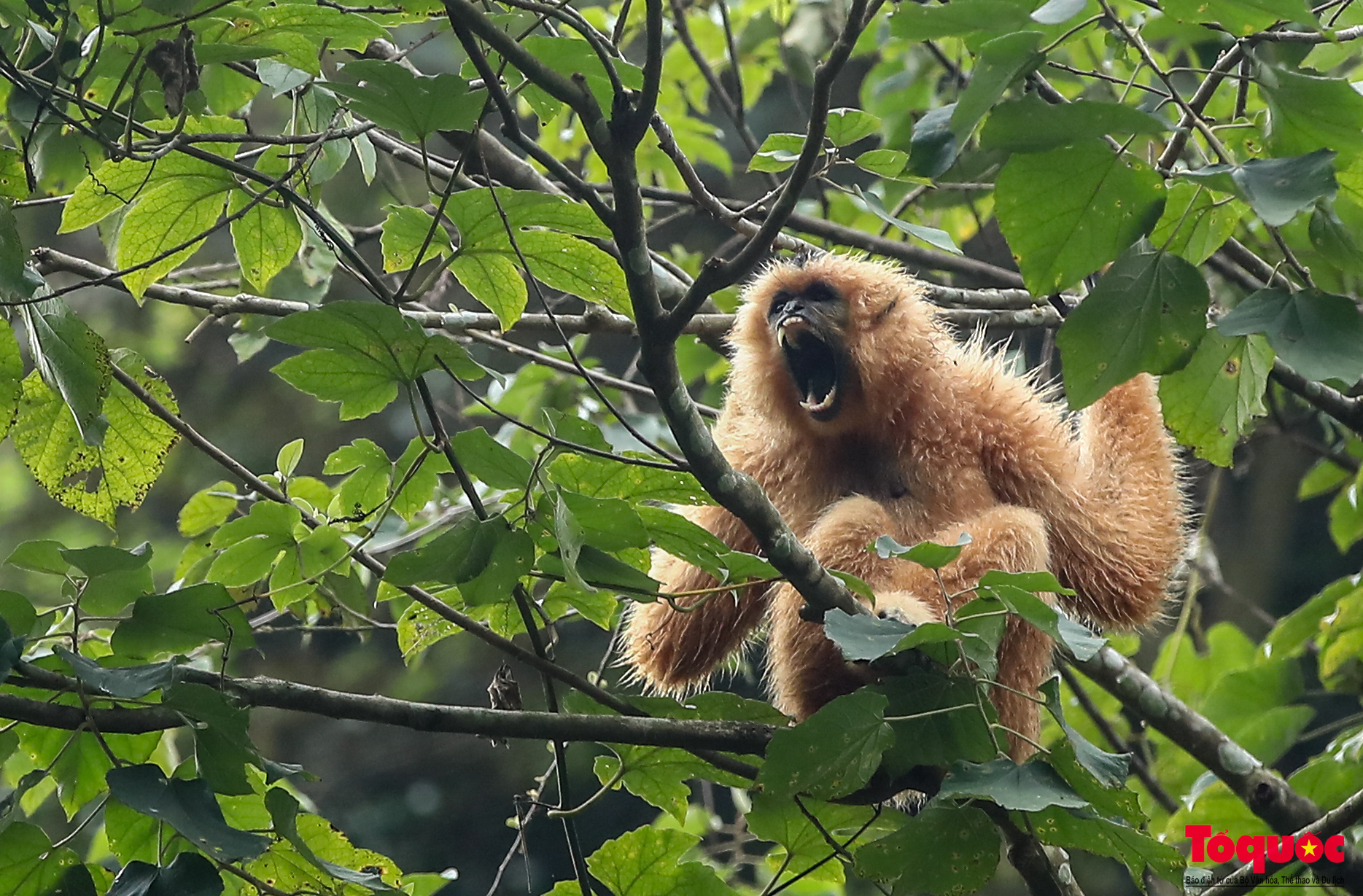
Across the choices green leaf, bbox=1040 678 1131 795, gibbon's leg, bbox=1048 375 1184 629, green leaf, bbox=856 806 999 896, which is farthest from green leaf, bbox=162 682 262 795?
gibbon's leg, bbox=1048 375 1184 629

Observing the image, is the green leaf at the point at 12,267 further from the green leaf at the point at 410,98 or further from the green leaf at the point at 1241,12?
the green leaf at the point at 1241,12

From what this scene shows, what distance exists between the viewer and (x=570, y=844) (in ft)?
8.19

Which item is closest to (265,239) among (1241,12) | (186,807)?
(186,807)

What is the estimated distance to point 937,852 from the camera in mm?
2119

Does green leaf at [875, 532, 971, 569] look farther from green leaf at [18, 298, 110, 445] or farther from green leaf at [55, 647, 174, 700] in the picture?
green leaf at [18, 298, 110, 445]

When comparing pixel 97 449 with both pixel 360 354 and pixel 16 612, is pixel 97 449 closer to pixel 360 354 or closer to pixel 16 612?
pixel 16 612

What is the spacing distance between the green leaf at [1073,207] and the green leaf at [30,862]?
180 centimetres

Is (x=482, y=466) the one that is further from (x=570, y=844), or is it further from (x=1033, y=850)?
(x=1033, y=850)

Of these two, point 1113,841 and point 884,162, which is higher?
point 884,162

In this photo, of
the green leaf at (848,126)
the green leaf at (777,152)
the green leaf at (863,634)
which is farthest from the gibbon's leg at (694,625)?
the green leaf at (863,634)

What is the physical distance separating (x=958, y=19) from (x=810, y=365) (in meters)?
1.92

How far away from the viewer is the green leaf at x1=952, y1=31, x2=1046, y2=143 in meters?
1.61

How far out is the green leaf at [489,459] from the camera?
1.94 metres

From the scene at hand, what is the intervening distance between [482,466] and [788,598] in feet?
4.60
